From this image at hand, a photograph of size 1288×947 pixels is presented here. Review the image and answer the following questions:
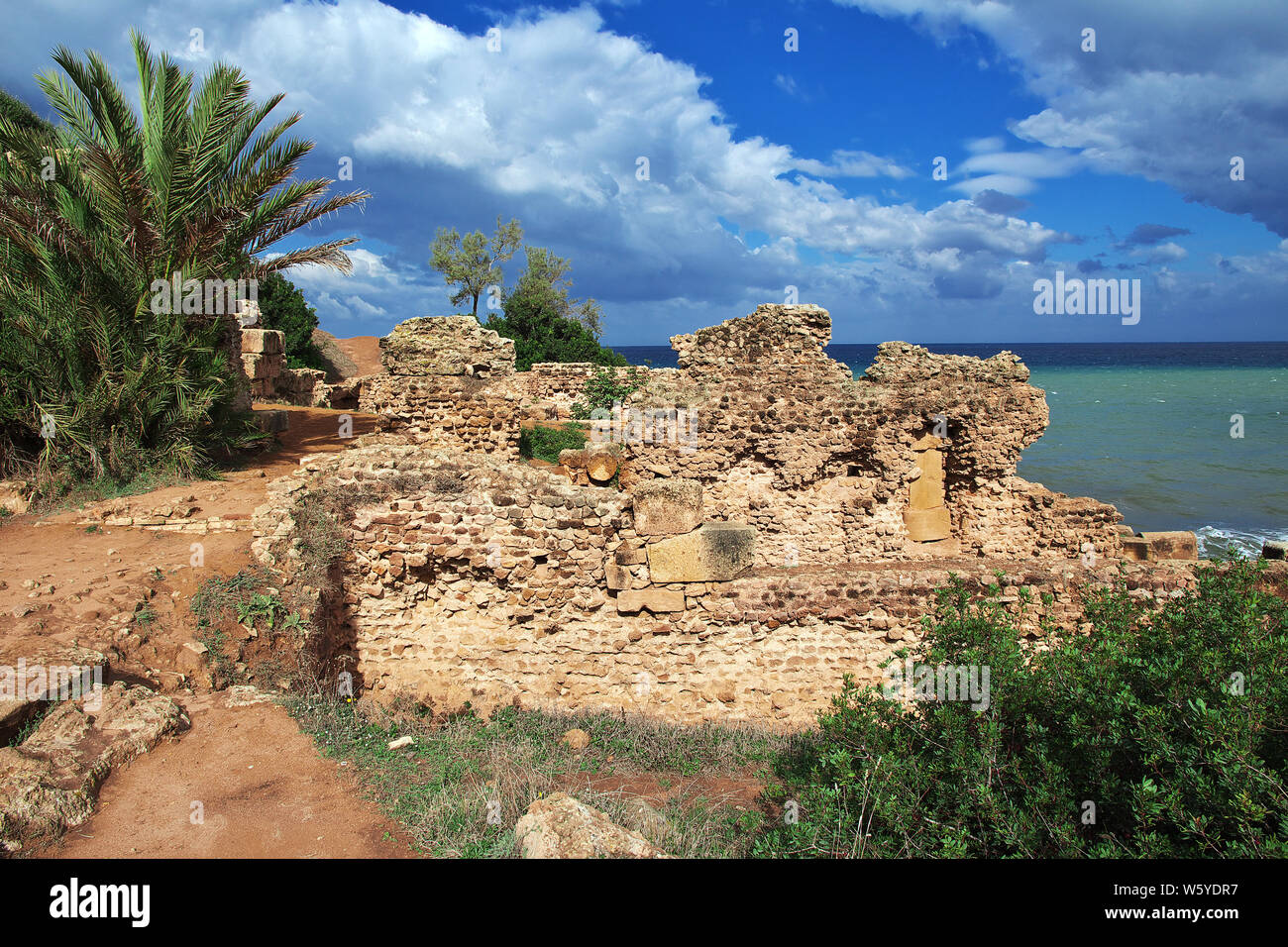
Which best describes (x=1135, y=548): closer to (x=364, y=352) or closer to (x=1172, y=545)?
(x=1172, y=545)

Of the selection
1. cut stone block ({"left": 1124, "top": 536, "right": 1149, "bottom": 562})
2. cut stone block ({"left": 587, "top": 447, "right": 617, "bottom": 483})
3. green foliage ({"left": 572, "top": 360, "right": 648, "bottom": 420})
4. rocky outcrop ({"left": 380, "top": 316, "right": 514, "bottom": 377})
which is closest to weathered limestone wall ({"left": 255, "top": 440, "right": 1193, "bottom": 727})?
cut stone block ({"left": 587, "top": 447, "right": 617, "bottom": 483})

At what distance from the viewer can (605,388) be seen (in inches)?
1204

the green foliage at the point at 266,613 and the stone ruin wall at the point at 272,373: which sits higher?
the stone ruin wall at the point at 272,373

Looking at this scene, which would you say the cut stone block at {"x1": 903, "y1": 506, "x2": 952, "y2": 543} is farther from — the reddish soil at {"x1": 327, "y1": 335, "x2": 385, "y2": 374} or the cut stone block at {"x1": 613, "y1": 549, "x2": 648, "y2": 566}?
the reddish soil at {"x1": 327, "y1": 335, "x2": 385, "y2": 374}

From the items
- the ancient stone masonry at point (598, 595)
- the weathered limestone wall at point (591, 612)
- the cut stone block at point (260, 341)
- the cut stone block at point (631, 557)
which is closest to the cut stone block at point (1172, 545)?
the ancient stone masonry at point (598, 595)

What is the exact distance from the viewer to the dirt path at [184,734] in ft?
14.3

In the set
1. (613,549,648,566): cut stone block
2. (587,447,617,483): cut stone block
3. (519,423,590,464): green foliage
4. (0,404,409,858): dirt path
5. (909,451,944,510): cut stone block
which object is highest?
(519,423,590,464): green foliage

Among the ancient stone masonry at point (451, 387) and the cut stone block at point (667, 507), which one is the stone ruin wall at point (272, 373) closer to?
the ancient stone masonry at point (451, 387)

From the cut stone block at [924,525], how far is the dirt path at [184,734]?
29.6ft

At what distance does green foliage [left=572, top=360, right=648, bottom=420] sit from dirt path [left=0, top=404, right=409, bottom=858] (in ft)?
66.2

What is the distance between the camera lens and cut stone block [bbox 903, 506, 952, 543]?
11.2 m

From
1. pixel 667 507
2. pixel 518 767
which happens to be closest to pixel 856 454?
pixel 667 507
